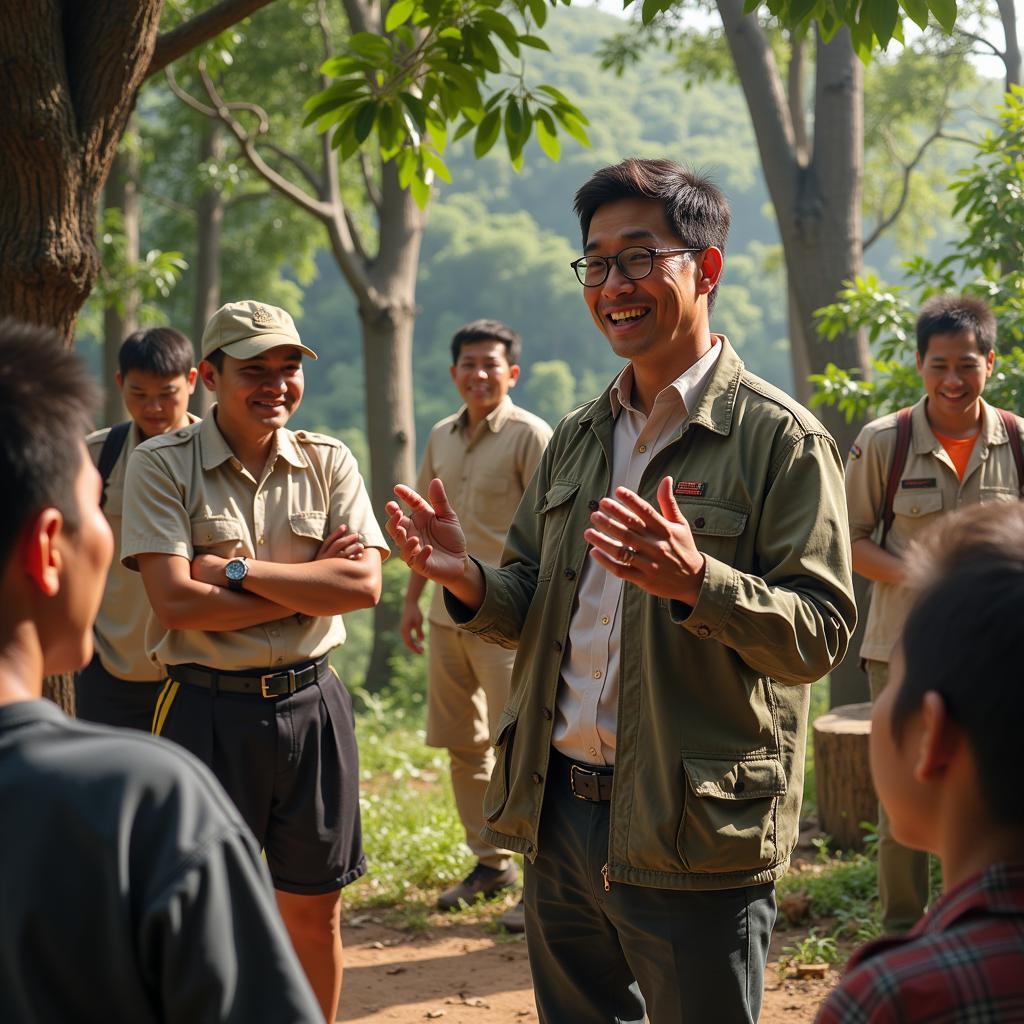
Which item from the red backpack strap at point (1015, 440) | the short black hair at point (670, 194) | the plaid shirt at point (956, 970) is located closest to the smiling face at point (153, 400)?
the short black hair at point (670, 194)

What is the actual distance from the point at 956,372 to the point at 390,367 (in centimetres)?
770

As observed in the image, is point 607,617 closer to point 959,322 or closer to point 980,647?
point 980,647

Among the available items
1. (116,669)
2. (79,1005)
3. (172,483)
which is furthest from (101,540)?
(116,669)

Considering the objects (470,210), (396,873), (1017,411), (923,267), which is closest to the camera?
(1017,411)

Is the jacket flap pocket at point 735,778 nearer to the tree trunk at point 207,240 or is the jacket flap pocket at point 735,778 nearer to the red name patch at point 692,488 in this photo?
the red name patch at point 692,488

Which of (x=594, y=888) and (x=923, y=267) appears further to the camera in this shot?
(x=923, y=267)

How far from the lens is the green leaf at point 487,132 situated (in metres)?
4.26

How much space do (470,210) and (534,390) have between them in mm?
20868

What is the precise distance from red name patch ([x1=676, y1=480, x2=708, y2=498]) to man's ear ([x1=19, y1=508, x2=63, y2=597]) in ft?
5.10

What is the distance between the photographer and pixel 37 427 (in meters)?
1.52

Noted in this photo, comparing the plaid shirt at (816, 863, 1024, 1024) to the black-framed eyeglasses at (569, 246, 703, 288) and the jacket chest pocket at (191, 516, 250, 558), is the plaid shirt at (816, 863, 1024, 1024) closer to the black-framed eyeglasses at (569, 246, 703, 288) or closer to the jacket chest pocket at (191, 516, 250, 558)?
the black-framed eyeglasses at (569, 246, 703, 288)

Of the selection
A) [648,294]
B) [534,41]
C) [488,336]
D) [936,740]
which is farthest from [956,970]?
[488,336]

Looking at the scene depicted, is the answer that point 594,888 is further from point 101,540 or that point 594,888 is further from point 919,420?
point 919,420

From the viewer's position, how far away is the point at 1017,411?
5922mm
